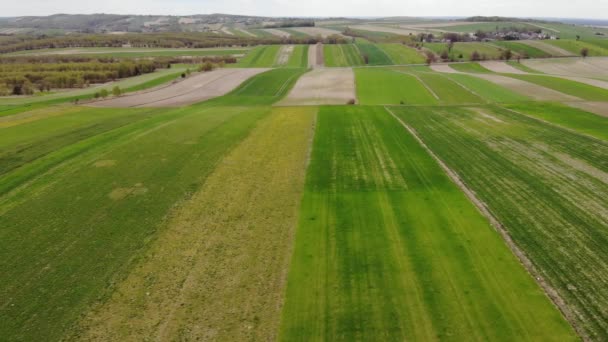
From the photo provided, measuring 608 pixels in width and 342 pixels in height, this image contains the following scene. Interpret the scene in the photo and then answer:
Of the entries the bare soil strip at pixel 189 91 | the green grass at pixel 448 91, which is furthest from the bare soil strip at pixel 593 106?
the bare soil strip at pixel 189 91

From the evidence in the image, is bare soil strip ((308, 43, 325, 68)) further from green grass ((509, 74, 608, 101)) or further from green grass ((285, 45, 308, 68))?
green grass ((509, 74, 608, 101))

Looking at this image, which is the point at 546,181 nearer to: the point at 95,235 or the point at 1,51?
the point at 95,235

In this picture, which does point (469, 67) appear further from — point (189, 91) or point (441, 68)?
point (189, 91)

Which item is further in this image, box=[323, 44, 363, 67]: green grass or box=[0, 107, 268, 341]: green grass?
box=[323, 44, 363, 67]: green grass

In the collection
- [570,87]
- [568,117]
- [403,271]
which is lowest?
[403,271]

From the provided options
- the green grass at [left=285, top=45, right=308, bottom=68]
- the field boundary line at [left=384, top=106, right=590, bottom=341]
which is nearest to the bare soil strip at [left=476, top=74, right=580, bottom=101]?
the field boundary line at [left=384, top=106, right=590, bottom=341]

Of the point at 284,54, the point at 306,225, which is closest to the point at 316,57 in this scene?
the point at 284,54
